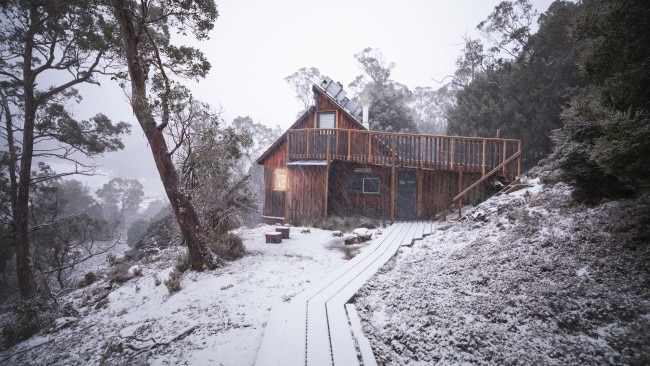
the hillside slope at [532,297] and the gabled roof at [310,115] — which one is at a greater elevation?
the gabled roof at [310,115]

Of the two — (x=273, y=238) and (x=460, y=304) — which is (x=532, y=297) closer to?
(x=460, y=304)

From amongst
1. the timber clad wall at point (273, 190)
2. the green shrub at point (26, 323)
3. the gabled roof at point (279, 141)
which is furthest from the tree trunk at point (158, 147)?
the gabled roof at point (279, 141)

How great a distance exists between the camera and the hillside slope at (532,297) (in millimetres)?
2613

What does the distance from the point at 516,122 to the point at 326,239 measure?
1600cm

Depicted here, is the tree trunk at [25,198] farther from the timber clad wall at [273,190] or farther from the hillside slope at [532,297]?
the hillside slope at [532,297]

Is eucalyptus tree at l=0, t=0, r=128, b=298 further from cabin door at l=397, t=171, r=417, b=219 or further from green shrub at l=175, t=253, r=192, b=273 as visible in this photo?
cabin door at l=397, t=171, r=417, b=219

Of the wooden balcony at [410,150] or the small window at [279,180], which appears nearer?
the wooden balcony at [410,150]

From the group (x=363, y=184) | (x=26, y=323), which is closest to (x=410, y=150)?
(x=363, y=184)

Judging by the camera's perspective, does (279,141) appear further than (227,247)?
Yes

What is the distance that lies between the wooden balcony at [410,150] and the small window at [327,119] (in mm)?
3131

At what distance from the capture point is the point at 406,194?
1360 centimetres

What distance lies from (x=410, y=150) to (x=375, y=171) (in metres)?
2.67

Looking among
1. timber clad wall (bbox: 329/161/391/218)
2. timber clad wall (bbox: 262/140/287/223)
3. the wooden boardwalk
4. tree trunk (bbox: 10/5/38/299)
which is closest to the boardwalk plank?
the wooden boardwalk

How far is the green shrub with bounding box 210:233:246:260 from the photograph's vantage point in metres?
7.16
